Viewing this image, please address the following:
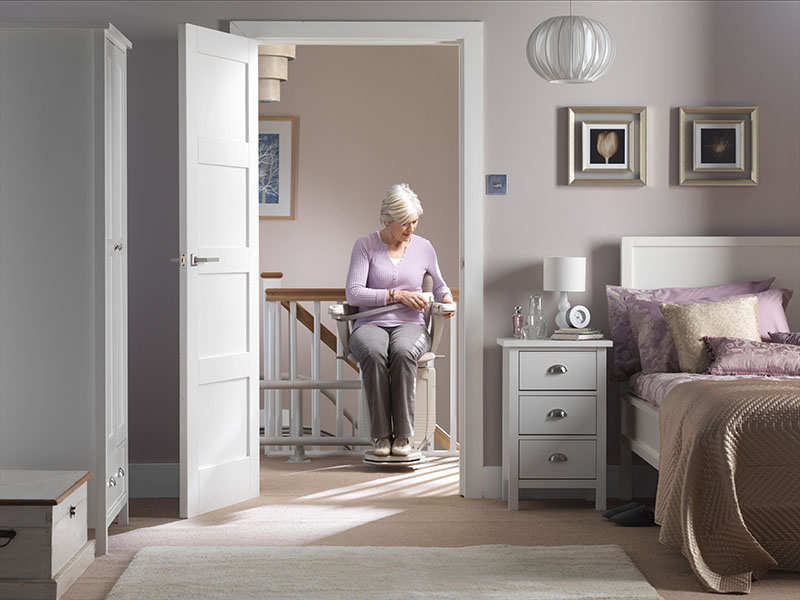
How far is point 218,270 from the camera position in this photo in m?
4.07

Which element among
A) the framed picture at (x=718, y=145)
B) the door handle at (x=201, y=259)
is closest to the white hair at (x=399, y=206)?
the door handle at (x=201, y=259)

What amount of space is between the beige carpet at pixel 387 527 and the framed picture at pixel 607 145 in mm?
1538

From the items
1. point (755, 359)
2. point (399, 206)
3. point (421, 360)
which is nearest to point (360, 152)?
point (399, 206)

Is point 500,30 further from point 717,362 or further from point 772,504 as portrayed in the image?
point 772,504

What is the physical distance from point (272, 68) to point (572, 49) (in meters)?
3.03

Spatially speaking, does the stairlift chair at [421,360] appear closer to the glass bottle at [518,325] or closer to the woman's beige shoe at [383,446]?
the woman's beige shoe at [383,446]

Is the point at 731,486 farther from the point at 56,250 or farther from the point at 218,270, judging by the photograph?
the point at 56,250

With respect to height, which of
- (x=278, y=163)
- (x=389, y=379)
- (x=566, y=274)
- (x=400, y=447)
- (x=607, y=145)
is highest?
(x=278, y=163)

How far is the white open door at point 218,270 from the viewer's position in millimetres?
3941

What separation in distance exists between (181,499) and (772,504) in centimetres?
235

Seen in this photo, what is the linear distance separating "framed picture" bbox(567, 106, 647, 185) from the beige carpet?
1.54 meters

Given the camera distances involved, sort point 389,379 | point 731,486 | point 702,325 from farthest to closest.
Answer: point 389,379, point 702,325, point 731,486

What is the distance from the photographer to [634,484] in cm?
448

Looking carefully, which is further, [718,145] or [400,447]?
[400,447]
